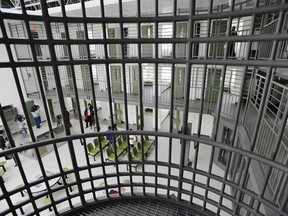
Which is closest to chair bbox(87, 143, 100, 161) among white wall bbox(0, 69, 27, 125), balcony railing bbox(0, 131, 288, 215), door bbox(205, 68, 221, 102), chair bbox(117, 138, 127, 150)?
chair bbox(117, 138, 127, 150)

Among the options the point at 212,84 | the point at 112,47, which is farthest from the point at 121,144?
the point at 112,47

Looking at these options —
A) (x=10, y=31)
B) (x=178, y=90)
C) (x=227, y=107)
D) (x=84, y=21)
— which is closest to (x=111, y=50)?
(x=178, y=90)

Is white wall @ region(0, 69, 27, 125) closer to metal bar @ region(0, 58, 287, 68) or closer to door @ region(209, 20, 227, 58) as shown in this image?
metal bar @ region(0, 58, 287, 68)

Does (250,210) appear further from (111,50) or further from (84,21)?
(111,50)

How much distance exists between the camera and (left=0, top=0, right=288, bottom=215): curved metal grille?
170 cm

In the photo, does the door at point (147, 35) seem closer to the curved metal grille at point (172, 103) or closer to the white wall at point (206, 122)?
the curved metal grille at point (172, 103)

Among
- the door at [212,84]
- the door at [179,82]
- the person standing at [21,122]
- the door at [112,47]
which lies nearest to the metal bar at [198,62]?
the door at [212,84]

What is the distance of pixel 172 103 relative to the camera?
2.11 m

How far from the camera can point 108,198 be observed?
2.66 meters

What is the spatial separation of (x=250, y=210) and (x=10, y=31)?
41.8ft

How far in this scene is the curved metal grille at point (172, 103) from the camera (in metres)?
1.70

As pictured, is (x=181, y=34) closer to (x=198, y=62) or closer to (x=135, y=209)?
(x=198, y=62)

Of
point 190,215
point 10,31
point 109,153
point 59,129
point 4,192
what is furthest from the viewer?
point 59,129

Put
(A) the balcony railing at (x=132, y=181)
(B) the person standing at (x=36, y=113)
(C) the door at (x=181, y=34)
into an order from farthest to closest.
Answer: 1. (B) the person standing at (x=36, y=113)
2. (C) the door at (x=181, y=34)
3. (A) the balcony railing at (x=132, y=181)
